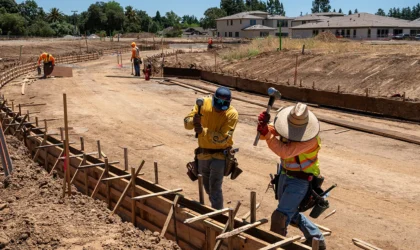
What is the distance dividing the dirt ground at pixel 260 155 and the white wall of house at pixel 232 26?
7450 centimetres

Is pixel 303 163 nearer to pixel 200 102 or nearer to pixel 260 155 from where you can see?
pixel 200 102

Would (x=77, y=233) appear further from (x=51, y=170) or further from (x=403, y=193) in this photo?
(x=403, y=193)

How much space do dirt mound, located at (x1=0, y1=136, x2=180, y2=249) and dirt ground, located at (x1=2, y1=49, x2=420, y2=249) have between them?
1.89m

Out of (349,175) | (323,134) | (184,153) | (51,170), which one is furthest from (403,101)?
(51,170)

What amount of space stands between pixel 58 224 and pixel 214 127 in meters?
2.73

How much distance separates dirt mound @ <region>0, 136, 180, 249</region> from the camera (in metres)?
6.21

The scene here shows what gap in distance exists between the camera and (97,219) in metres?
6.95

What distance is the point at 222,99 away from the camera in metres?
6.00

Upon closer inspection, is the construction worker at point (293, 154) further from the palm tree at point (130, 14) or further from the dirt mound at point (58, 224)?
the palm tree at point (130, 14)

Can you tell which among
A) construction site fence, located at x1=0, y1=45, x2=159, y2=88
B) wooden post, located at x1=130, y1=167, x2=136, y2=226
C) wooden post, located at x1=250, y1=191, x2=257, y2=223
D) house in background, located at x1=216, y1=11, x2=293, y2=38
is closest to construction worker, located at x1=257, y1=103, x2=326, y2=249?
wooden post, located at x1=250, y1=191, x2=257, y2=223

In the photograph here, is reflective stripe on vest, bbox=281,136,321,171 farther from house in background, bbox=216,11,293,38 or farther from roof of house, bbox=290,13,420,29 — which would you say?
house in background, bbox=216,11,293,38

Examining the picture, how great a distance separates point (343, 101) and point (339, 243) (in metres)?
11.0

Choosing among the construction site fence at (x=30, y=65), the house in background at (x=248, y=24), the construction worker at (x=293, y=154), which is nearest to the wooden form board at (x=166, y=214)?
the construction worker at (x=293, y=154)

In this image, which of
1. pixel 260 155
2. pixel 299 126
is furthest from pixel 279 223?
pixel 260 155
